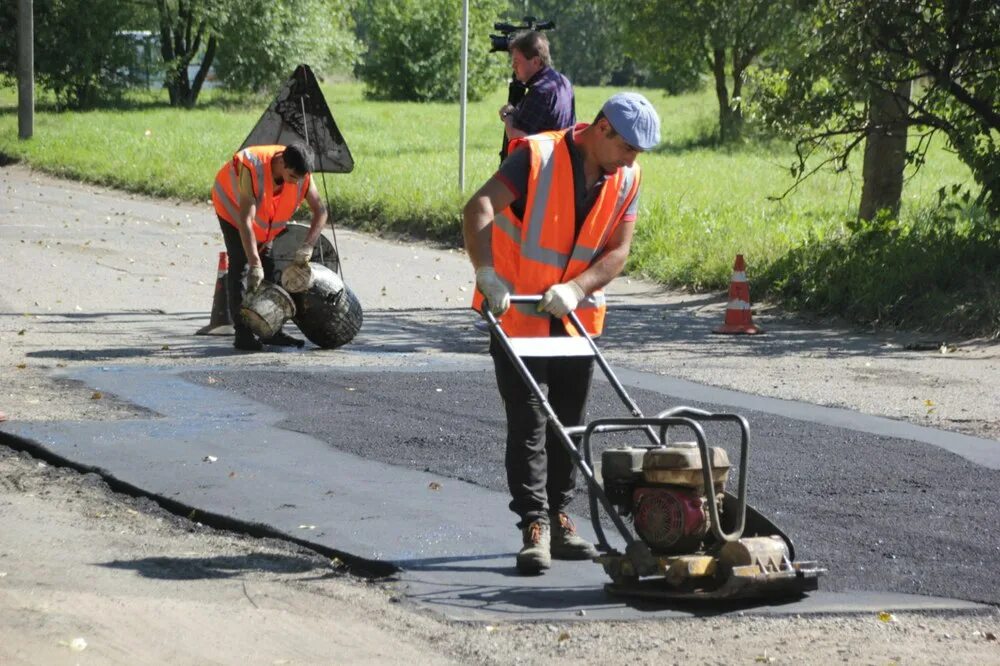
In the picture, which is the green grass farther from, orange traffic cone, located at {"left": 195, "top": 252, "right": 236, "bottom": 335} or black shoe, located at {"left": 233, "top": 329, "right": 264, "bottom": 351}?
black shoe, located at {"left": 233, "top": 329, "right": 264, "bottom": 351}

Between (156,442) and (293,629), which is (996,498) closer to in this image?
(293,629)

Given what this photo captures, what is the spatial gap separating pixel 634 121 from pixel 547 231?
0.53 m

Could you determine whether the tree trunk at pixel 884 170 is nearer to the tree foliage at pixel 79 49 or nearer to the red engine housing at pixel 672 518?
the red engine housing at pixel 672 518

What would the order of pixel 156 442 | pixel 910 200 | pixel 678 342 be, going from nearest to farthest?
pixel 156 442 → pixel 678 342 → pixel 910 200

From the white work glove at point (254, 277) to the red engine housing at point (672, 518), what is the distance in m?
5.86

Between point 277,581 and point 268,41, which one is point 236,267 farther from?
point 268,41

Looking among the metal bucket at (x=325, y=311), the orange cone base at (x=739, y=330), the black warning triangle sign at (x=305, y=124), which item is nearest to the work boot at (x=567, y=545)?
the metal bucket at (x=325, y=311)

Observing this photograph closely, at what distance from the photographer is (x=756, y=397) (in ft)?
31.2

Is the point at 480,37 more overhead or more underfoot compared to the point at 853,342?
more overhead

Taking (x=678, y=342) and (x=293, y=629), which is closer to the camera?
(x=293, y=629)

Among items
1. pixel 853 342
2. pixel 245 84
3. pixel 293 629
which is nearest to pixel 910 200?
pixel 853 342

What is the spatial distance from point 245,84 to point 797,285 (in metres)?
39.9

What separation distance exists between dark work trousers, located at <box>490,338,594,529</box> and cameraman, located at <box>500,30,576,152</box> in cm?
479

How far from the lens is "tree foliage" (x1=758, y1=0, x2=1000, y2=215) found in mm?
13438
